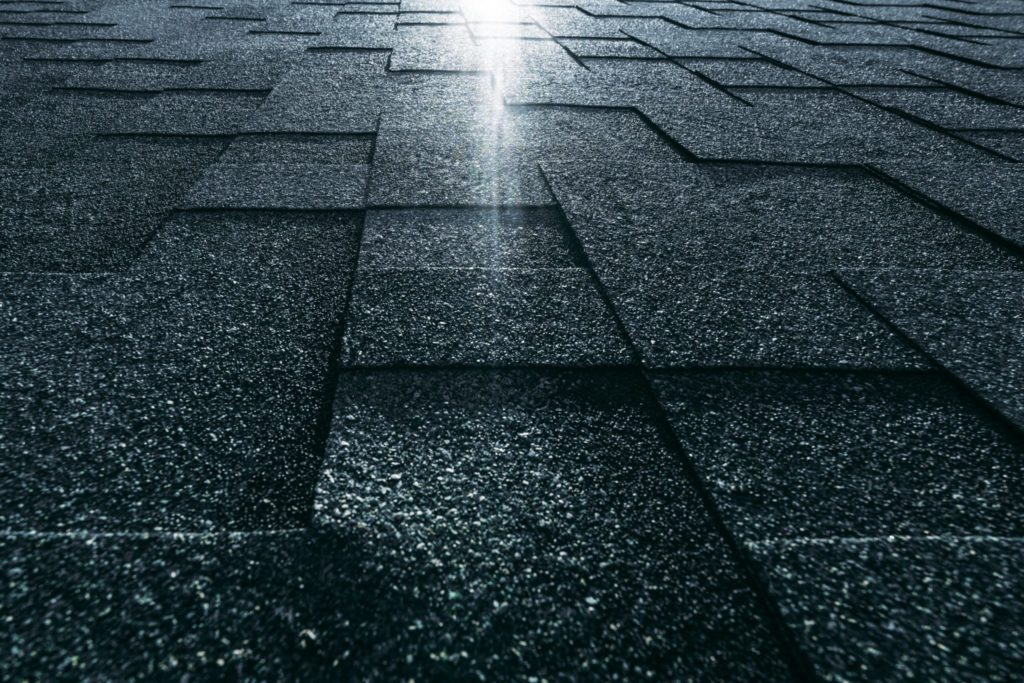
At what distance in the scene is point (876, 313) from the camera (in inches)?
51.4

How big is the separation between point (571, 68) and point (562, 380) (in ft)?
8.17

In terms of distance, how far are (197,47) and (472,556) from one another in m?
3.57

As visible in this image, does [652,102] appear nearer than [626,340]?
No

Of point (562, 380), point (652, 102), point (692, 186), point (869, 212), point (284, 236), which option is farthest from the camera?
point (652, 102)

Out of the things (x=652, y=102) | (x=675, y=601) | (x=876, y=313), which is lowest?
(x=675, y=601)

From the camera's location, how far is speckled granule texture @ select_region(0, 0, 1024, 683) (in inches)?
28.3

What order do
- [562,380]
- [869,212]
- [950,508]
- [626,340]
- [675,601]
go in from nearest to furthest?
[675,601] → [950,508] → [562,380] → [626,340] → [869,212]

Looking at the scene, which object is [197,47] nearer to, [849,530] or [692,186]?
[692,186]

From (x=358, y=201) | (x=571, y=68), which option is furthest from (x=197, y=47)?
(x=358, y=201)

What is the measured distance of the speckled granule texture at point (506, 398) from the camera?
28.3 inches

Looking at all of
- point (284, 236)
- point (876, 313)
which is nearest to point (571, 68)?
point (284, 236)

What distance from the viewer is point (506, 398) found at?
41.8 inches

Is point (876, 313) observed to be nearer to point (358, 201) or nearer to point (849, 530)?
point (849, 530)

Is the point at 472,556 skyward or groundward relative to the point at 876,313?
groundward
